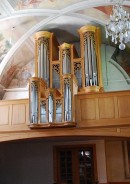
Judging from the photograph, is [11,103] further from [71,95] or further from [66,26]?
[66,26]

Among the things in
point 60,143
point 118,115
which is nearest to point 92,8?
point 118,115

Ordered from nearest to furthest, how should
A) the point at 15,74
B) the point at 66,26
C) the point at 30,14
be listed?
the point at 30,14 → the point at 66,26 → the point at 15,74

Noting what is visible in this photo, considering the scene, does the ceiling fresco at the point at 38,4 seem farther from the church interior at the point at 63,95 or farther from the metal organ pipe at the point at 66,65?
the metal organ pipe at the point at 66,65

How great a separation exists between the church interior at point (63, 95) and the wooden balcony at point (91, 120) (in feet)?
0.09

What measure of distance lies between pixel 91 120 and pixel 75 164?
329 cm

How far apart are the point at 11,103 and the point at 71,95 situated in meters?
2.00

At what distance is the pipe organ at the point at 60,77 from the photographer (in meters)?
8.70

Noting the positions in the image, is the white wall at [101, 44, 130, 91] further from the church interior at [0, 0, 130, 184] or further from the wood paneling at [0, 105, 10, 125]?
the wood paneling at [0, 105, 10, 125]

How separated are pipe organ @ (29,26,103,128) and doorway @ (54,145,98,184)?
8.70 feet

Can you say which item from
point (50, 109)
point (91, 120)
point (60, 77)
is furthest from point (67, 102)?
point (60, 77)

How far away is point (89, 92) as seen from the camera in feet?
31.3

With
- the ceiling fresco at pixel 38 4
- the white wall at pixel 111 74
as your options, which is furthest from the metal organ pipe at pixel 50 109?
the white wall at pixel 111 74

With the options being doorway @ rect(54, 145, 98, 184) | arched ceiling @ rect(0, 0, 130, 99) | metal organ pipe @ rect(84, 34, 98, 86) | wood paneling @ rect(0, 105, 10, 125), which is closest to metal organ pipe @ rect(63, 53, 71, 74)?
metal organ pipe @ rect(84, 34, 98, 86)

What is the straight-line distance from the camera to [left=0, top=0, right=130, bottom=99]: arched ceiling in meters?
9.77
